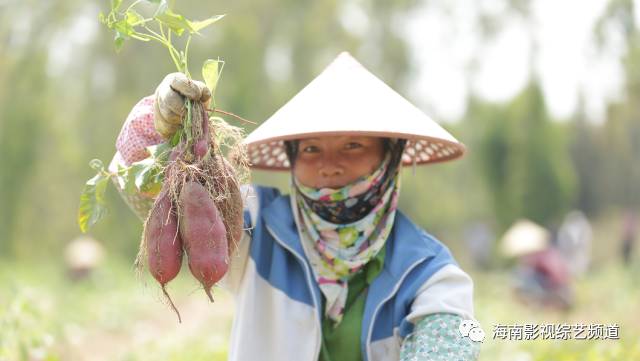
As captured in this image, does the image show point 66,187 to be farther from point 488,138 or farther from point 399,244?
point 399,244

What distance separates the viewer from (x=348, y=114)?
6.93 ft

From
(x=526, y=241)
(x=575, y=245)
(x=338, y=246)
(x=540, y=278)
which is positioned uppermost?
(x=338, y=246)

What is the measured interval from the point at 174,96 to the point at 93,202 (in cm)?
39

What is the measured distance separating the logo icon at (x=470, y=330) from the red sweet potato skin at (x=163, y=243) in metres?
0.70

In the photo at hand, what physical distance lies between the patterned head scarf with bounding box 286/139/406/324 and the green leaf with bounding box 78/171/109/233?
0.52 metres

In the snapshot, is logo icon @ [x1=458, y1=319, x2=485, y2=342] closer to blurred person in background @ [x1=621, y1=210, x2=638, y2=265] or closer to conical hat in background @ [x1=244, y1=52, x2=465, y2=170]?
conical hat in background @ [x1=244, y1=52, x2=465, y2=170]

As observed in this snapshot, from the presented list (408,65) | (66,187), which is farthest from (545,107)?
(66,187)

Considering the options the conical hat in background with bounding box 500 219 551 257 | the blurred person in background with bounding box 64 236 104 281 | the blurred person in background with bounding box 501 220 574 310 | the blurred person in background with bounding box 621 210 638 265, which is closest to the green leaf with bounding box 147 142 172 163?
the blurred person in background with bounding box 501 220 574 310

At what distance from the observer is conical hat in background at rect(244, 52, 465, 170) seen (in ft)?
6.84

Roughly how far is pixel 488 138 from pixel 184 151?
55.1 feet

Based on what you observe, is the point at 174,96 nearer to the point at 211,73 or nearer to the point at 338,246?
the point at 211,73

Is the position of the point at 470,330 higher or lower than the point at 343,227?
lower

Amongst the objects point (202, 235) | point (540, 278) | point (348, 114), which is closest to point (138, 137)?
point (202, 235)

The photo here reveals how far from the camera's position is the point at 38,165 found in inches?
634
